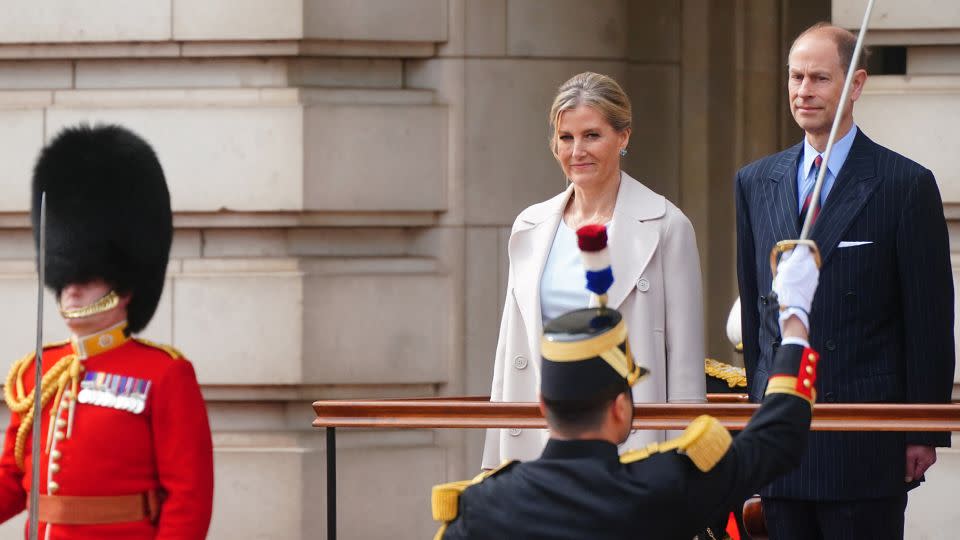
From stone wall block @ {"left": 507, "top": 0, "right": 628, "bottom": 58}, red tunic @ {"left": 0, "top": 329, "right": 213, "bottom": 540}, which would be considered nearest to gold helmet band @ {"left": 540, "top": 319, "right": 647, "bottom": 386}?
red tunic @ {"left": 0, "top": 329, "right": 213, "bottom": 540}

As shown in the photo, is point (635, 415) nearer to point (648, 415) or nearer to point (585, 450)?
point (648, 415)

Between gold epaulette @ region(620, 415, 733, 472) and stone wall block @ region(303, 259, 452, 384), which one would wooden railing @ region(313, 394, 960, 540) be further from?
stone wall block @ region(303, 259, 452, 384)

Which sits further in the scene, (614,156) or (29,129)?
(29,129)

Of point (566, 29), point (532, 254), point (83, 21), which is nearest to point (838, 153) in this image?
point (532, 254)

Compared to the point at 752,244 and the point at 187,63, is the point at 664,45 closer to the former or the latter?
the point at 187,63

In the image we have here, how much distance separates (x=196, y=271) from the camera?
24.6ft

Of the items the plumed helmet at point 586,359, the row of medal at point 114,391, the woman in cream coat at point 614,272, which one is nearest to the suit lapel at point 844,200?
the woman in cream coat at point 614,272

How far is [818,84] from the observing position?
15.5 feet

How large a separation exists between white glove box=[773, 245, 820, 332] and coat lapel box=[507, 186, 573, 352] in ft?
4.57

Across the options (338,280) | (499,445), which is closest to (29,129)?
(338,280)

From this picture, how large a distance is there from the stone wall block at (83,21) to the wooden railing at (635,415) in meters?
3.16

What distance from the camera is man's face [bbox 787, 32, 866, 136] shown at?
4711 mm

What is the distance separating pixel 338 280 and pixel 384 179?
0.46 meters

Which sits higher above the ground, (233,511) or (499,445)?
(499,445)
